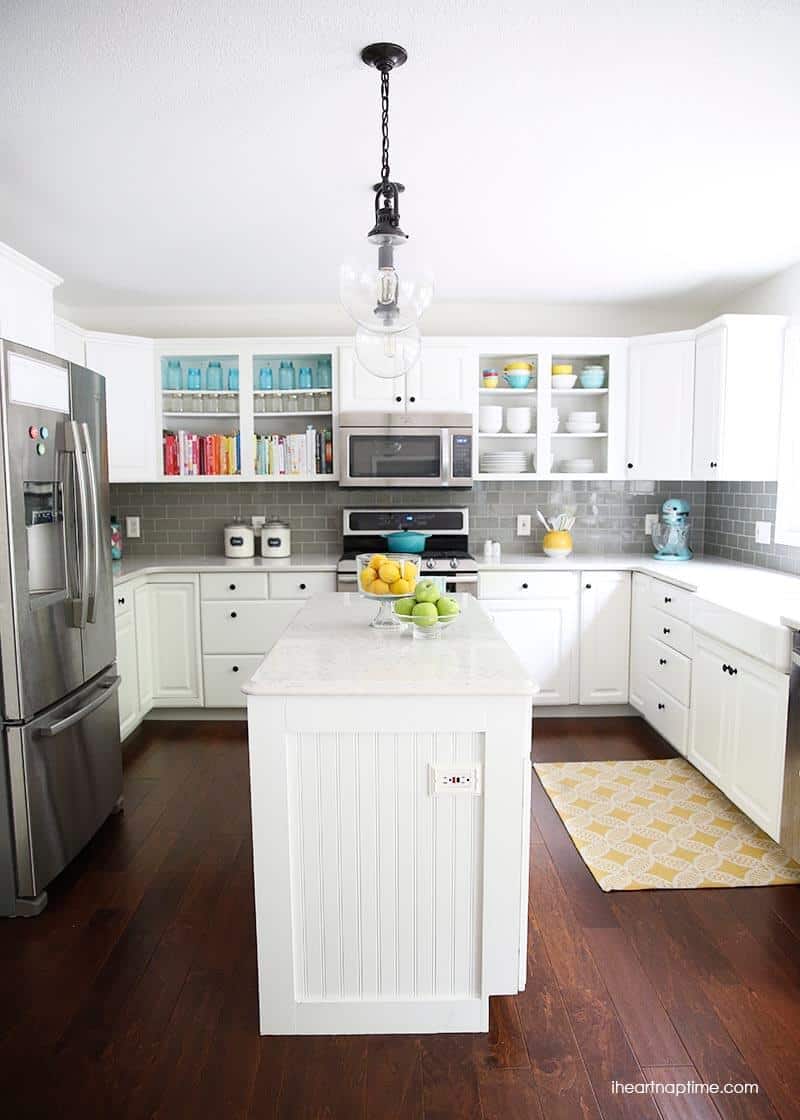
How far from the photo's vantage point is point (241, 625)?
430 cm

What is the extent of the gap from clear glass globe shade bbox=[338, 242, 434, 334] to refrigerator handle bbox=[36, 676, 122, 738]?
169 cm

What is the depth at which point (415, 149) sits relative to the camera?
2.49 meters

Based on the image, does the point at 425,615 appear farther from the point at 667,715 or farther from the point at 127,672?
the point at 127,672

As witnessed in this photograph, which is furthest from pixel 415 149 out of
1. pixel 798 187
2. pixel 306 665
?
pixel 306 665

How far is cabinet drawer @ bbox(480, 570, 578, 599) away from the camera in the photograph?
14.1ft

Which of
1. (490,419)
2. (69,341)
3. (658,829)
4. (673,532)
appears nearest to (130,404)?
(69,341)

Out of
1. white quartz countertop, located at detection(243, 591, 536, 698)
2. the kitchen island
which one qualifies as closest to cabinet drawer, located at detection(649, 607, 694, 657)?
white quartz countertop, located at detection(243, 591, 536, 698)

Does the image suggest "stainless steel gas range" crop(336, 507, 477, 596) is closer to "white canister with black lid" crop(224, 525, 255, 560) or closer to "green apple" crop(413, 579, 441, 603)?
"white canister with black lid" crop(224, 525, 255, 560)

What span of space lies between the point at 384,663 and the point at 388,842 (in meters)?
0.45

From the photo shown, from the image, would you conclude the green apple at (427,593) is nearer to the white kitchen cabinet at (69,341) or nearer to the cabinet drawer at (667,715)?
the cabinet drawer at (667,715)

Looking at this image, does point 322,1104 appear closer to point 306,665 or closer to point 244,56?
point 306,665

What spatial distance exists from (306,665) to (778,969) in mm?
1655

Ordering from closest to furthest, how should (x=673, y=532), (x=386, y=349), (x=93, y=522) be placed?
(x=386, y=349) → (x=93, y=522) → (x=673, y=532)

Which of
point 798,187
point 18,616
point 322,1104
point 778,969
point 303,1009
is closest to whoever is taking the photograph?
point 322,1104
